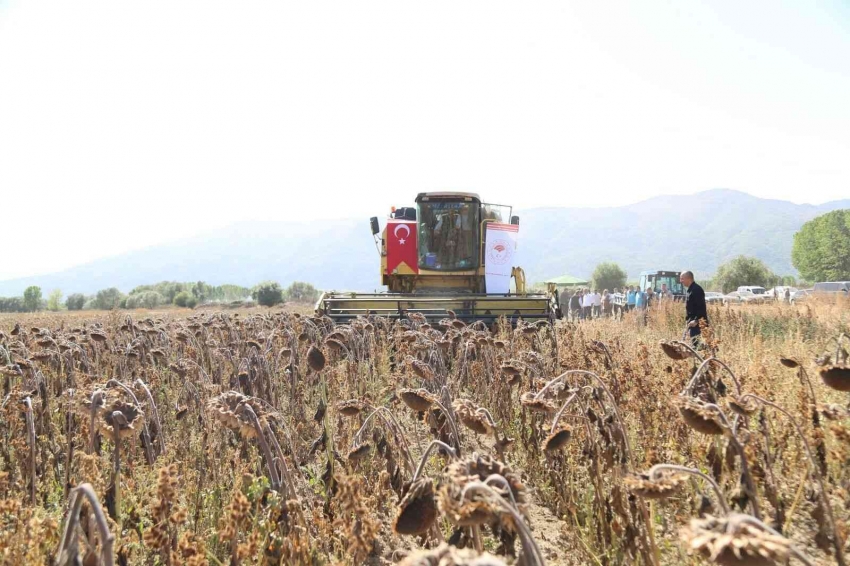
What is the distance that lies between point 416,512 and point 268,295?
51.7 metres

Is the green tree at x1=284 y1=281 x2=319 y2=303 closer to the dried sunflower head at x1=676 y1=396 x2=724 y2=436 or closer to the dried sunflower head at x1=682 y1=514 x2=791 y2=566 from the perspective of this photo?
the dried sunflower head at x1=676 y1=396 x2=724 y2=436

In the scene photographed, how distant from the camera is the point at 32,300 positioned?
64.8 m

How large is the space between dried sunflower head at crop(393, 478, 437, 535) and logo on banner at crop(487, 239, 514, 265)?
13.9 m

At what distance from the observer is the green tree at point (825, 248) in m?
82.7

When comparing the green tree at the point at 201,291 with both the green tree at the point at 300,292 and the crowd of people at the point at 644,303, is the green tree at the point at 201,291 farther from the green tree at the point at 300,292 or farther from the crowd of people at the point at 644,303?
the crowd of people at the point at 644,303

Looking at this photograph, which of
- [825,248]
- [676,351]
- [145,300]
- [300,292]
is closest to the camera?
[676,351]

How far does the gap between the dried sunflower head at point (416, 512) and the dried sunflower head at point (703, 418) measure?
83 cm

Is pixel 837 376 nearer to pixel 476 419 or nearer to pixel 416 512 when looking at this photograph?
pixel 476 419

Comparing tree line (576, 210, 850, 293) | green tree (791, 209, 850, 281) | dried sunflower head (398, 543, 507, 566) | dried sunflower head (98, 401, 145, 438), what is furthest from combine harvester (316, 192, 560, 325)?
green tree (791, 209, 850, 281)

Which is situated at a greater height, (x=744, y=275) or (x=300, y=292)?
(x=744, y=275)

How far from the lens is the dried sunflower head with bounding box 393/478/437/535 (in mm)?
1553

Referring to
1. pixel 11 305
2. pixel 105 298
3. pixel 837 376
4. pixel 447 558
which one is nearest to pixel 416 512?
pixel 447 558

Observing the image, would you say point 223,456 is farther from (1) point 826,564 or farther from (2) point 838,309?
(2) point 838,309

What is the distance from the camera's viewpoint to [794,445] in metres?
4.29
